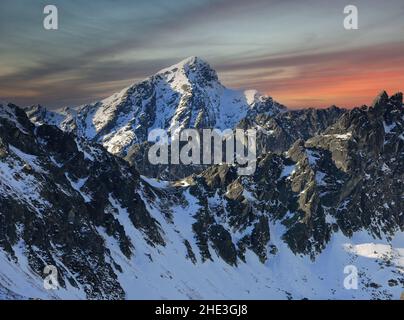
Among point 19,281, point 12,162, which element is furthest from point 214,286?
point 19,281

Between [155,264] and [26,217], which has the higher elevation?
[26,217]

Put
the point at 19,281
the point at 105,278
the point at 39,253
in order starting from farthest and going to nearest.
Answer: the point at 105,278
the point at 39,253
the point at 19,281

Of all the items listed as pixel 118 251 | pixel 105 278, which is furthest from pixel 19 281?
pixel 118 251
